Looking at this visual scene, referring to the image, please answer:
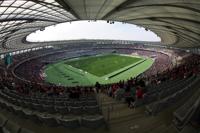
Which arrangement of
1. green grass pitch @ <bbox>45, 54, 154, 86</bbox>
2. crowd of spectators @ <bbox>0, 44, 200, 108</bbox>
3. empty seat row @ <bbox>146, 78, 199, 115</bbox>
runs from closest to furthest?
empty seat row @ <bbox>146, 78, 199, 115</bbox> < crowd of spectators @ <bbox>0, 44, 200, 108</bbox> < green grass pitch @ <bbox>45, 54, 154, 86</bbox>

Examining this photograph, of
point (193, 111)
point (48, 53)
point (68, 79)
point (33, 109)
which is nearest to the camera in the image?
point (193, 111)

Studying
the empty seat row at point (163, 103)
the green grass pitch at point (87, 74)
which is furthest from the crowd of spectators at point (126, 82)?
the green grass pitch at point (87, 74)

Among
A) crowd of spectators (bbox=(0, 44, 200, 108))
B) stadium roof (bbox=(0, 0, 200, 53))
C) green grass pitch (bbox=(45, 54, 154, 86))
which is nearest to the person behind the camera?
crowd of spectators (bbox=(0, 44, 200, 108))

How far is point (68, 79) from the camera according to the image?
5556cm

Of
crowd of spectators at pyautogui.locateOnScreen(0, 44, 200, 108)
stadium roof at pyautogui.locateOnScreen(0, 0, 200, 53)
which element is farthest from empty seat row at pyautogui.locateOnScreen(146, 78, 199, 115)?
stadium roof at pyautogui.locateOnScreen(0, 0, 200, 53)

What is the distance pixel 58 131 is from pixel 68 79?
150 feet

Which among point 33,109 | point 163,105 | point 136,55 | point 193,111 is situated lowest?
point 136,55

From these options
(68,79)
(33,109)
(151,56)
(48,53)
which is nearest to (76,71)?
(68,79)

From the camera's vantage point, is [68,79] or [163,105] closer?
[163,105]

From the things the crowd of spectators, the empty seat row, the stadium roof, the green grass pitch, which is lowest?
the green grass pitch

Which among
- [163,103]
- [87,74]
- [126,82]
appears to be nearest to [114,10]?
[126,82]

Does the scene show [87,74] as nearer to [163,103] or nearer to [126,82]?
[126,82]

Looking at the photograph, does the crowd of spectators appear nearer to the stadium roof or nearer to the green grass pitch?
the green grass pitch

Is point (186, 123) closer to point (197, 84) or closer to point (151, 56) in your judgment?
point (197, 84)
